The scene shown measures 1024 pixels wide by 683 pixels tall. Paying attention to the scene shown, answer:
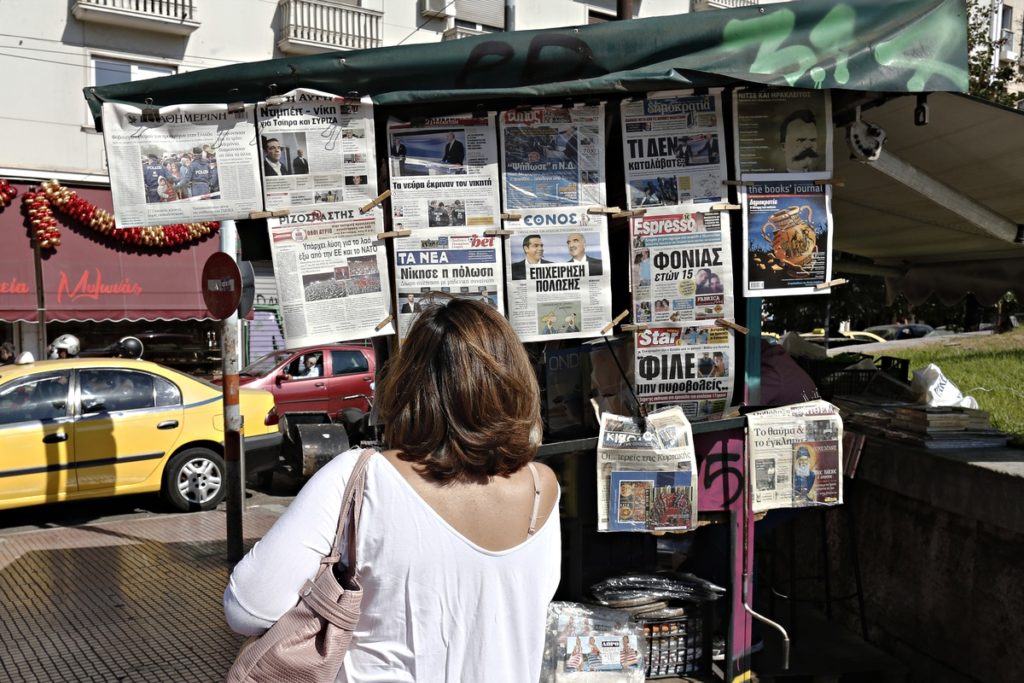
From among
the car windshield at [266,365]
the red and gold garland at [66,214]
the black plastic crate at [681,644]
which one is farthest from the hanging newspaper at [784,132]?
the red and gold garland at [66,214]

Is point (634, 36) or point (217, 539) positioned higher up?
point (634, 36)

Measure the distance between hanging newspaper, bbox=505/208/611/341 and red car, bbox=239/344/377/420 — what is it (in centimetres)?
985

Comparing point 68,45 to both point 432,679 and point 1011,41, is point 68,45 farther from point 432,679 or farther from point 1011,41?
point 1011,41

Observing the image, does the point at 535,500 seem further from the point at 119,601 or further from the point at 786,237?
the point at 119,601

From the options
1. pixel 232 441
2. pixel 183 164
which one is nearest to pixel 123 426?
pixel 232 441

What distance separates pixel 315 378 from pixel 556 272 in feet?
35.1

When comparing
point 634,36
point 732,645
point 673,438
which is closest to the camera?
point 634,36

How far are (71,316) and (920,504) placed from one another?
15.3 m

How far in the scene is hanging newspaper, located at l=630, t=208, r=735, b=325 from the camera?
393 centimetres

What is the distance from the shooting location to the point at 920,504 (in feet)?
15.3

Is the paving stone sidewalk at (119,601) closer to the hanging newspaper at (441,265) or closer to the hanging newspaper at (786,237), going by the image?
the hanging newspaper at (441,265)

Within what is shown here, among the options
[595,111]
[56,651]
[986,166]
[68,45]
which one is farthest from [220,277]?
[68,45]

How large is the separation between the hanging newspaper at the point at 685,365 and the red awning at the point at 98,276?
14.8 metres

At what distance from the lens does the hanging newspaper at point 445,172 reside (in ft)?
12.6
